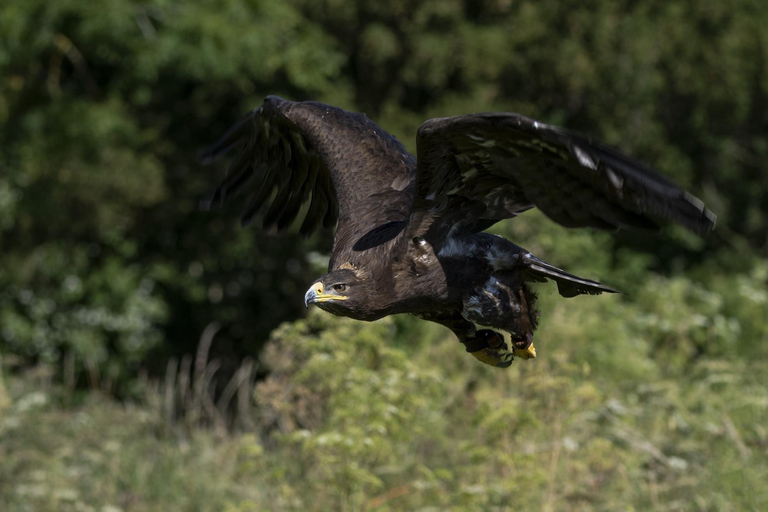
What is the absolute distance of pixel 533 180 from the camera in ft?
16.9

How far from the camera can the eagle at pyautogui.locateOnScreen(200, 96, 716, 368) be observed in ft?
15.7

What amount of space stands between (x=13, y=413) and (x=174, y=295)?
786 centimetres

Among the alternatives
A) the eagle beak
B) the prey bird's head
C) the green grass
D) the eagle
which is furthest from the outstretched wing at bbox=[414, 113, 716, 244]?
the green grass

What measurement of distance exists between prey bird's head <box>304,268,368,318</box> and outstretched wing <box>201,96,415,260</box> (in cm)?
39

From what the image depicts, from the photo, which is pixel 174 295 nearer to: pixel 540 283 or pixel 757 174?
pixel 757 174

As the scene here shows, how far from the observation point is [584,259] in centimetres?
1175

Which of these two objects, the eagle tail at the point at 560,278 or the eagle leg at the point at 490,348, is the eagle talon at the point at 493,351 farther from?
the eagle tail at the point at 560,278

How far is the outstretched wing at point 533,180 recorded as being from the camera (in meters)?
4.48

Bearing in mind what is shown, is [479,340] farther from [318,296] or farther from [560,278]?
[318,296]

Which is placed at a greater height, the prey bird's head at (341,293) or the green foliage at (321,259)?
the prey bird's head at (341,293)

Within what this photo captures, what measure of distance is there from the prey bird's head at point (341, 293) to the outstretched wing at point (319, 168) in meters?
0.39

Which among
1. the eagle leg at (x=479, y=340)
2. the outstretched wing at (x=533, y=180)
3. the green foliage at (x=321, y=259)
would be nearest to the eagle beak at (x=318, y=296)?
the outstretched wing at (x=533, y=180)

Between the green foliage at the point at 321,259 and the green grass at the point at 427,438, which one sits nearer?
the green grass at the point at 427,438

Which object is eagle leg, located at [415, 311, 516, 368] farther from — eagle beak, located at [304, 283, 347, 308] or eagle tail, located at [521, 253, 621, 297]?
eagle beak, located at [304, 283, 347, 308]
